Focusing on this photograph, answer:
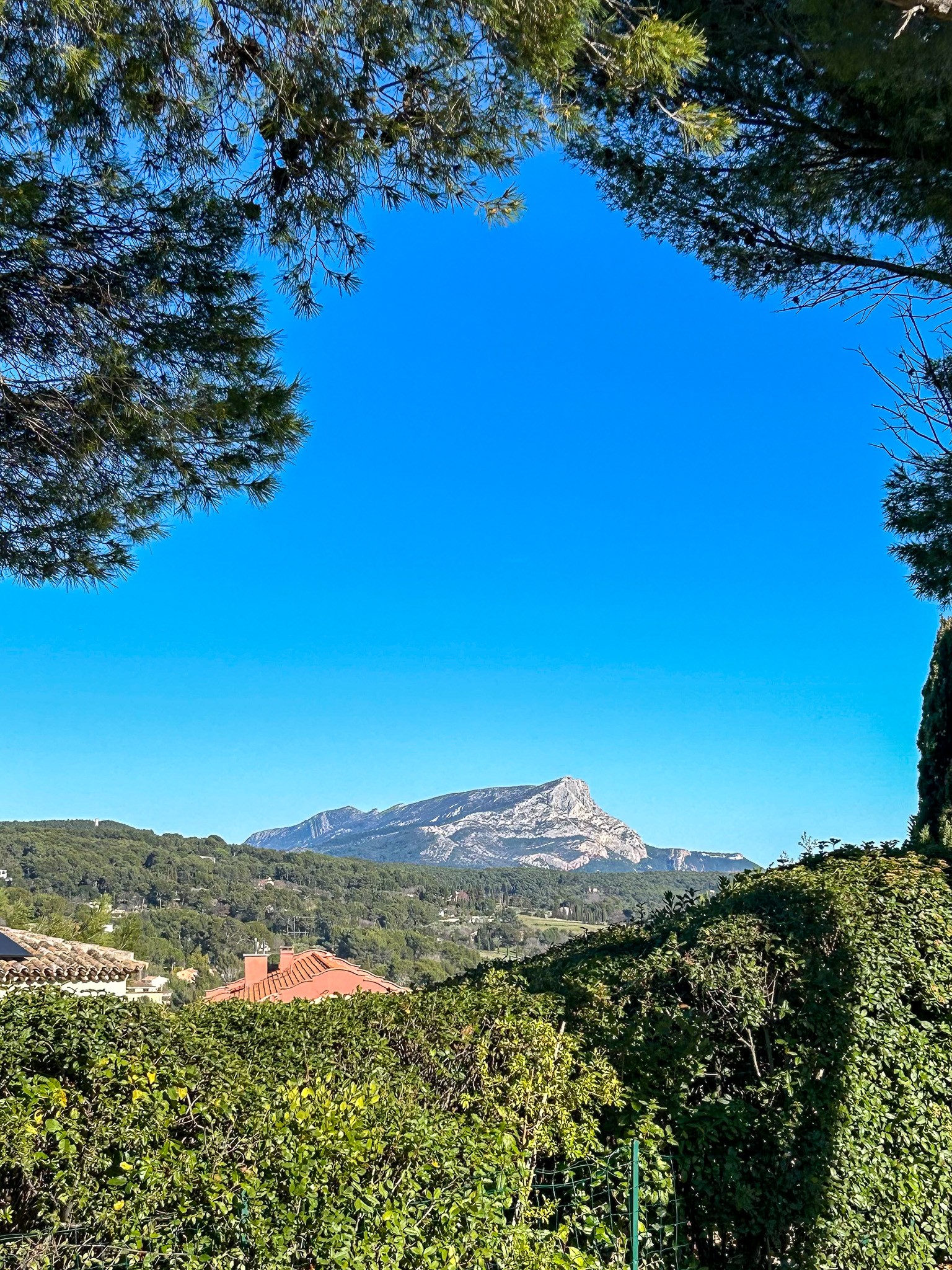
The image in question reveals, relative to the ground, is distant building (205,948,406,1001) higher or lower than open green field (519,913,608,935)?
lower

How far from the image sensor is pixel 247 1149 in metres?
2.70

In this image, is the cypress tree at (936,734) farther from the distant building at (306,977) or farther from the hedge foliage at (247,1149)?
the distant building at (306,977)

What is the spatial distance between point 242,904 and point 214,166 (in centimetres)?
6321

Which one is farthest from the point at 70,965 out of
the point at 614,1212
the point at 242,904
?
the point at 242,904

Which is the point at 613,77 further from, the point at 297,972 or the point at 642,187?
the point at 297,972

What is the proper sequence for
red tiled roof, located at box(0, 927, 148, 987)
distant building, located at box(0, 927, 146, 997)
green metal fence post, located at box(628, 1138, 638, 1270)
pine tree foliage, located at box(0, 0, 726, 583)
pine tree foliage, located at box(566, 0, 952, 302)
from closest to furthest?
green metal fence post, located at box(628, 1138, 638, 1270), pine tree foliage, located at box(0, 0, 726, 583), pine tree foliage, located at box(566, 0, 952, 302), distant building, located at box(0, 927, 146, 997), red tiled roof, located at box(0, 927, 148, 987)

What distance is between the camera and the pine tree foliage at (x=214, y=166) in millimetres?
3766

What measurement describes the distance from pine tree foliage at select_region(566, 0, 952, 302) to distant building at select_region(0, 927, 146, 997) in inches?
430

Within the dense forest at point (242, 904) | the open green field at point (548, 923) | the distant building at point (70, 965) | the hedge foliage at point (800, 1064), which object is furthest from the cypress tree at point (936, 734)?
the open green field at point (548, 923)

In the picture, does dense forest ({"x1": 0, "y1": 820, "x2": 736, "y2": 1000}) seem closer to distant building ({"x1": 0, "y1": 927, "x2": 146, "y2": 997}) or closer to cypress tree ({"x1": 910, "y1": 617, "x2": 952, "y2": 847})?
→ distant building ({"x1": 0, "y1": 927, "x2": 146, "y2": 997})

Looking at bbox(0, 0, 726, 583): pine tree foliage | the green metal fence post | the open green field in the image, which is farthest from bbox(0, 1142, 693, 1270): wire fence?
the open green field

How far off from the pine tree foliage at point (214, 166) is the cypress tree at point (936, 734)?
9.50 meters

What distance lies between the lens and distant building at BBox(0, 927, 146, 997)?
11734 millimetres

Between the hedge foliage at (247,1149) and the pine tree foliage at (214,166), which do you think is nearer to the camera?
the hedge foliage at (247,1149)
